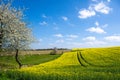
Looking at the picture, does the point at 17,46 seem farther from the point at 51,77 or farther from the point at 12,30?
the point at 51,77

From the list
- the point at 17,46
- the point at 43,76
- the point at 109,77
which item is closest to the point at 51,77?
the point at 43,76

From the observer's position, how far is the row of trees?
3422 centimetres

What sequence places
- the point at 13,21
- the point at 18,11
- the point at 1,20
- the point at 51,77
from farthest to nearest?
the point at 18,11
the point at 13,21
the point at 1,20
the point at 51,77

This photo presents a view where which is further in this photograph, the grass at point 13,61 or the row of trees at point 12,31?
the grass at point 13,61

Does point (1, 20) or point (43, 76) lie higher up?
point (1, 20)

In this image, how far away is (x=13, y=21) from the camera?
35750 mm

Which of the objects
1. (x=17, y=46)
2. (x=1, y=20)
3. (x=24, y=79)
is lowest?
(x=24, y=79)

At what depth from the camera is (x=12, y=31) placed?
3519 centimetres

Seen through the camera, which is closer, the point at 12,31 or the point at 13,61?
the point at 12,31

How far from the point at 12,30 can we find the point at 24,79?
904cm

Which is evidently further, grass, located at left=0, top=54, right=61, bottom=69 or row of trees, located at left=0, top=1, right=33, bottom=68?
grass, located at left=0, top=54, right=61, bottom=69

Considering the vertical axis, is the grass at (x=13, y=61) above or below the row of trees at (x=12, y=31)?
below

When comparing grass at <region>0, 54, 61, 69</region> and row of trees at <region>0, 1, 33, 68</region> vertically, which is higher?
row of trees at <region>0, 1, 33, 68</region>

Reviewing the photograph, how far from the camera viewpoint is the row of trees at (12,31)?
3422cm
